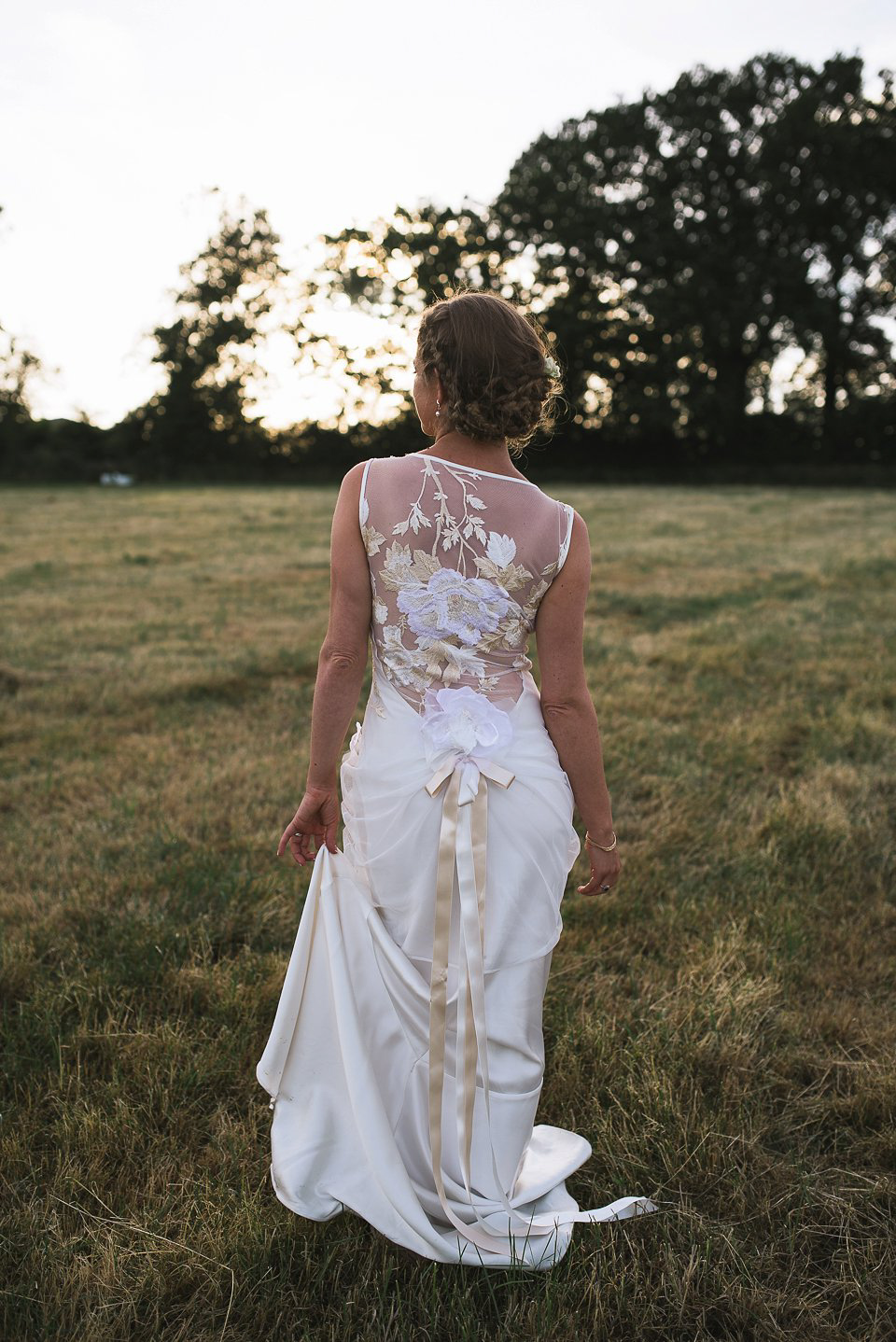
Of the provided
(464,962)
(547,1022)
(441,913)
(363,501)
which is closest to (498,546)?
(363,501)

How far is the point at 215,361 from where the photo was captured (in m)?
42.9

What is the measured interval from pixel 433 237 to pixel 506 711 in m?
42.8

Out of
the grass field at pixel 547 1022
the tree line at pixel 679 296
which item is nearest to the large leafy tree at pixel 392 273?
the tree line at pixel 679 296

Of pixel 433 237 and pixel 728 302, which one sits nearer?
pixel 728 302

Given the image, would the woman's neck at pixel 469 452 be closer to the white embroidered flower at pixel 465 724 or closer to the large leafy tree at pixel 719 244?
the white embroidered flower at pixel 465 724

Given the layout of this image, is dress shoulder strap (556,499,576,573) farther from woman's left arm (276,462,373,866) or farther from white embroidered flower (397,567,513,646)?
woman's left arm (276,462,373,866)

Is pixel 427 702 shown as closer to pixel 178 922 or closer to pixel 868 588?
pixel 178 922

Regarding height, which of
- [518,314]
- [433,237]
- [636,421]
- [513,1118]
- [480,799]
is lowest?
[513,1118]

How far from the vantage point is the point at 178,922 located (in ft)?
12.1

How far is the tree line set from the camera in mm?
35969

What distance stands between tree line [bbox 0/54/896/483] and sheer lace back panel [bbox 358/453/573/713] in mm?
33873

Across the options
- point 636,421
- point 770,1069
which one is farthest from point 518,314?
point 636,421

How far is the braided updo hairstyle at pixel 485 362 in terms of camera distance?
2.02 m

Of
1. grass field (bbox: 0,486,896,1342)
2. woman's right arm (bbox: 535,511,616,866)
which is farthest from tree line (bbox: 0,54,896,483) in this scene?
woman's right arm (bbox: 535,511,616,866)
